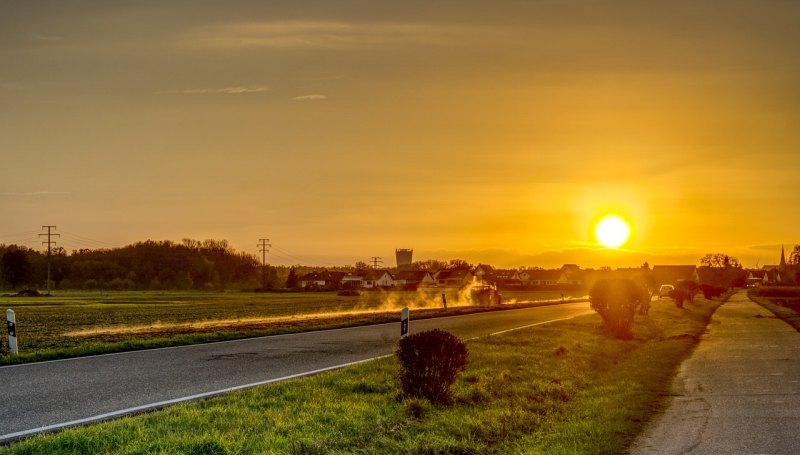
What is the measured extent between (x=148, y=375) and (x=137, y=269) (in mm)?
136680

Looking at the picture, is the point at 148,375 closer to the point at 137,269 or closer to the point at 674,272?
the point at 137,269

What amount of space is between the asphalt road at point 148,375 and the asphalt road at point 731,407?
6680 mm

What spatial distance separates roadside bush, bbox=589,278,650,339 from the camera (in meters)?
27.4

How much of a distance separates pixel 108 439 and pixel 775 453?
7.63 m

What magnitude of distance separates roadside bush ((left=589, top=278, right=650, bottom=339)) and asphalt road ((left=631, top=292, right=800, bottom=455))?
169 inches

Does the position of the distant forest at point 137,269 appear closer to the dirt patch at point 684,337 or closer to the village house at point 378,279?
the village house at point 378,279

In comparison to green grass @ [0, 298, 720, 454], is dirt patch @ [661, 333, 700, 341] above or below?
below

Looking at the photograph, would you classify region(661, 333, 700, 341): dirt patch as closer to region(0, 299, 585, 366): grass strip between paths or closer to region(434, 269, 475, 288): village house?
region(0, 299, 585, 366): grass strip between paths

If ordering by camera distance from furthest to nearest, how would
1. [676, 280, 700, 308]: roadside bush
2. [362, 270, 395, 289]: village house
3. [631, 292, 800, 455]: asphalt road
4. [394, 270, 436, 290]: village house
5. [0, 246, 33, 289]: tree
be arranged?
1. [362, 270, 395, 289]: village house
2. [394, 270, 436, 290]: village house
3. [0, 246, 33, 289]: tree
4. [676, 280, 700, 308]: roadside bush
5. [631, 292, 800, 455]: asphalt road

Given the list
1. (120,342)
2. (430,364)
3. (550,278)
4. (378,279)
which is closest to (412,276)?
(378,279)

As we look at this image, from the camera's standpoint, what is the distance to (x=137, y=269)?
463 feet

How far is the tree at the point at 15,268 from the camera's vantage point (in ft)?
440

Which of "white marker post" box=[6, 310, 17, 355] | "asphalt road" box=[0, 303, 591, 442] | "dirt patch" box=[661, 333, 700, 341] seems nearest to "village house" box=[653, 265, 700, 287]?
"dirt patch" box=[661, 333, 700, 341]

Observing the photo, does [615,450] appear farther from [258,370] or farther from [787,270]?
[787,270]
